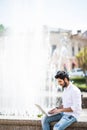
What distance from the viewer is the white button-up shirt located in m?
5.64

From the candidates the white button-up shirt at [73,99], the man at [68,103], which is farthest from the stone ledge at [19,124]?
the white button-up shirt at [73,99]

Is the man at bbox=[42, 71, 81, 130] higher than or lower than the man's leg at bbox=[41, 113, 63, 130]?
higher

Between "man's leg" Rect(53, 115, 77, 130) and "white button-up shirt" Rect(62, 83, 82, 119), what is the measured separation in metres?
0.06

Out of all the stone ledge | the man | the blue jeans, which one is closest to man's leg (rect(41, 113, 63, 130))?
the blue jeans

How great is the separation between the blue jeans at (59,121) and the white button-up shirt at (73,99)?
69 millimetres

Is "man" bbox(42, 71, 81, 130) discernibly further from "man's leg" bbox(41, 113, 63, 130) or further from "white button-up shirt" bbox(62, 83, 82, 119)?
"man's leg" bbox(41, 113, 63, 130)

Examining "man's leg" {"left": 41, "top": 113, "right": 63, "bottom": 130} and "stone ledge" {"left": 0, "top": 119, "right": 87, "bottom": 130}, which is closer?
"man's leg" {"left": 41, "top": 113, "right": 63, "bottom": 130}

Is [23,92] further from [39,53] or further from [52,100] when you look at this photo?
[39,53]

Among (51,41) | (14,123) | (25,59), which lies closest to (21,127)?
(14,123)

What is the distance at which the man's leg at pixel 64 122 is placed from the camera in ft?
18.5

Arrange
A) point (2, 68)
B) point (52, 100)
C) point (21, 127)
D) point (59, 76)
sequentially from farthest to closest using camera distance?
point (2, 68) < point (52, 100) < point (21, 127) < point (59, 76)

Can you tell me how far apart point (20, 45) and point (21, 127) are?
8.76 meters

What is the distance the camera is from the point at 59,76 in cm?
572

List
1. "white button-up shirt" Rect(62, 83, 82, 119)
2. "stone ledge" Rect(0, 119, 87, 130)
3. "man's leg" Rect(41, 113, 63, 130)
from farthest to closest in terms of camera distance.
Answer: "stone ledge" Rect(0, 119, 87, 130)
"man's leg" Rect(41, 113, 63, 130)
"white button-up shirt" Rect(62, 83, 82, 119)
